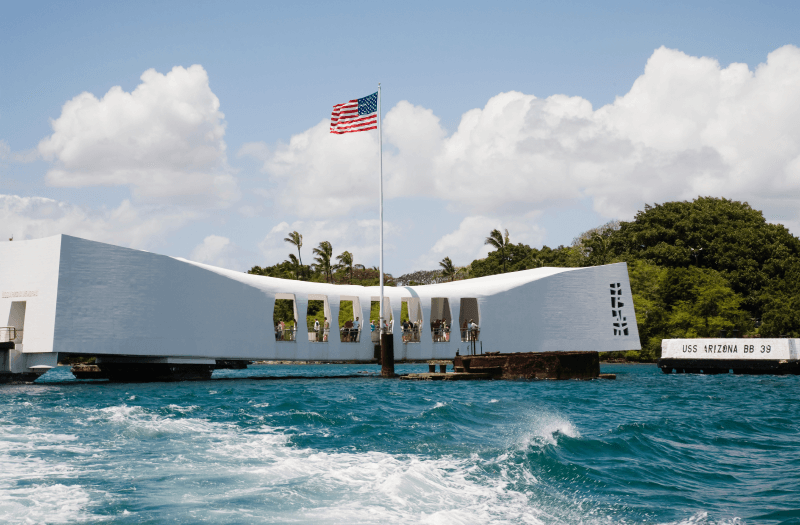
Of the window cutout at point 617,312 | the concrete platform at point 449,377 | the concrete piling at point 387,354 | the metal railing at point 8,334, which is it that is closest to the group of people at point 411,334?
the concrete piling at point 387,354

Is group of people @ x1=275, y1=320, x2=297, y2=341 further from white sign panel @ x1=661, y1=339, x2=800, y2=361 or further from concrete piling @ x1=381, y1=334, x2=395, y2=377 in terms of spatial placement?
white sign panel @ x1=661, y1=339, x2=800, y2=361

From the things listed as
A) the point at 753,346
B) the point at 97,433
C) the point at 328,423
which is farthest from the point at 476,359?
the point at 97,433

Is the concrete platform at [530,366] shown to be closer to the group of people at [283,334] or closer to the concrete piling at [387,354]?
the concrete piling at [387,354]

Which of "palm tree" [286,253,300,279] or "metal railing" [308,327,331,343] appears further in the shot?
"palm tree" [286,253,300,279]

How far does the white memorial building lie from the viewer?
2433cm

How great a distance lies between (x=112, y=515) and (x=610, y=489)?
523 cm

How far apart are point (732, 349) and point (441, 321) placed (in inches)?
526

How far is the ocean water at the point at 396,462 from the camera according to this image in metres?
7.11

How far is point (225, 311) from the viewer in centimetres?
2831

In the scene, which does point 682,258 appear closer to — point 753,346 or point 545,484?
point 753,346

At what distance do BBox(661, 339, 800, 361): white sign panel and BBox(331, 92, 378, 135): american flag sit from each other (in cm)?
1814

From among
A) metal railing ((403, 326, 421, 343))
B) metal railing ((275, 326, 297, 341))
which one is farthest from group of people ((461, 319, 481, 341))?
metal railing ((275, 326, 297, 341))

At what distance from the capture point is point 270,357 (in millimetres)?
29531

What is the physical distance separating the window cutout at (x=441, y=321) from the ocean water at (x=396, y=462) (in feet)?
55.6
